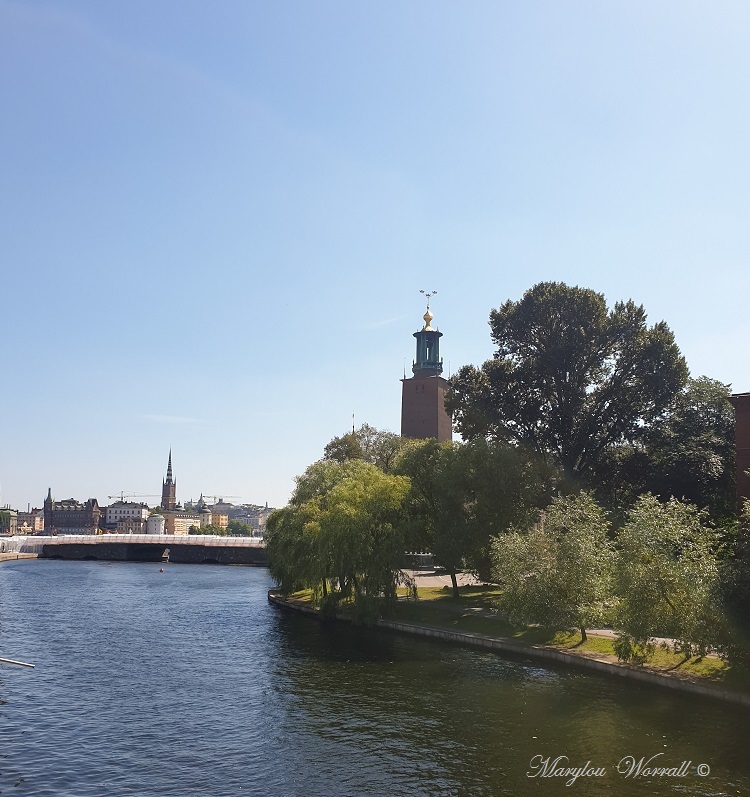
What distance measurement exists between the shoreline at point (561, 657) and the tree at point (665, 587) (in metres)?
1.15

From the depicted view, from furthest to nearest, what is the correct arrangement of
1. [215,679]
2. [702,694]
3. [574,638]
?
[574,638]
[215,679]
[702,694]

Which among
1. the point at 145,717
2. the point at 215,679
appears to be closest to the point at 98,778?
the point at 145,717

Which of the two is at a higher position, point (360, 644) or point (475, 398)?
point (475, 398)

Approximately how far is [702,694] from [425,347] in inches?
4111

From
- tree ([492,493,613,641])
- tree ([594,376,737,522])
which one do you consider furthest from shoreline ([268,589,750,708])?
tree ([594,376,737,522])

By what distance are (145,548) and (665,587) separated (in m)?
137

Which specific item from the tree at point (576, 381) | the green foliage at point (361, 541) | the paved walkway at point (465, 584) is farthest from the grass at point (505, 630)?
the tree at point (576, 381)

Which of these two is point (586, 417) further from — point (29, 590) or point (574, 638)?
point (29, 590)

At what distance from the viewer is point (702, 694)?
95.3 ft

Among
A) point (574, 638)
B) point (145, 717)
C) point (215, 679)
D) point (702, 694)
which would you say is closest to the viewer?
point (145, 717)

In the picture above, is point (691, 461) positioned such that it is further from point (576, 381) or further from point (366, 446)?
point (366, 446)

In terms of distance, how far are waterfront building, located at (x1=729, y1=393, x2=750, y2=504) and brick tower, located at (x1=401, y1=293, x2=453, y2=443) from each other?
69664 mm

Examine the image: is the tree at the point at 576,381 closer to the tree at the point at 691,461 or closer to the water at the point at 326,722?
the tree at the point at 691,461

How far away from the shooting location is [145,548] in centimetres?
15062
